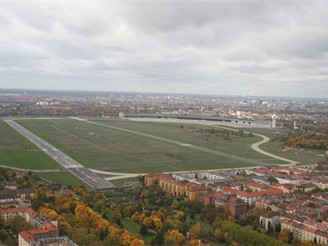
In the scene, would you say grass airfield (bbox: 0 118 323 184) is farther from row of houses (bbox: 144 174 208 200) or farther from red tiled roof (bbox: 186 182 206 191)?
red tiled roof (bbox: 186 182 206 191)

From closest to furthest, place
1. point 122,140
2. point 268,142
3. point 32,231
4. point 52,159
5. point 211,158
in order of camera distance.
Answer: point 32,231 < point 52,159 < point 211,158 < point 122,140 < point 268,142

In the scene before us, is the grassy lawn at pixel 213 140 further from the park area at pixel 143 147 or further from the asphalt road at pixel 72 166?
the asphalt road at pixel 72 166

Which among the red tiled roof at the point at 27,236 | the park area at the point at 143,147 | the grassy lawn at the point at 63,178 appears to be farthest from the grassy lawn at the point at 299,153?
the red tiled roof at the point at 27,236

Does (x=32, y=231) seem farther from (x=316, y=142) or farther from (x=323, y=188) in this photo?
(x=316, y=142)

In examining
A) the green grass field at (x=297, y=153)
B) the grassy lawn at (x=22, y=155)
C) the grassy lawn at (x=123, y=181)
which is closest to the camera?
the grassy lawn at (x=123, y=181)

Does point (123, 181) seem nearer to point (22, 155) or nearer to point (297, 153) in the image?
point (22, 155)

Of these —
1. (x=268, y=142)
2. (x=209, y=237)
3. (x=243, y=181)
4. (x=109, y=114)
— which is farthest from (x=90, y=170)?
(x=109, y=114)

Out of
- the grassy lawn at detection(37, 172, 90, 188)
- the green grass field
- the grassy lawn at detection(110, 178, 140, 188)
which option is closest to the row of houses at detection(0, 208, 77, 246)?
the grassy lawn at detection(37, 172, 90, 188)
